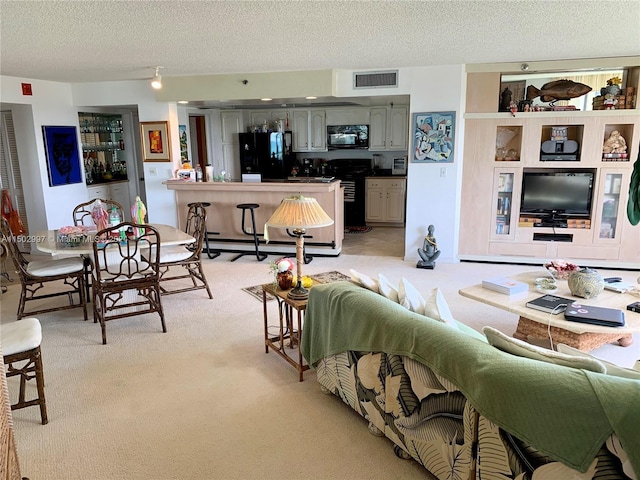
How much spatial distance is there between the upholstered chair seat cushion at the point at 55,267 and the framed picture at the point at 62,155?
115 inches

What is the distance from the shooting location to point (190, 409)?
2.73 meters

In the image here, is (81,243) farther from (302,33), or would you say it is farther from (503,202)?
(503,202)

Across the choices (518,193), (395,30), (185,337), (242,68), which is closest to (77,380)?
(185,337)

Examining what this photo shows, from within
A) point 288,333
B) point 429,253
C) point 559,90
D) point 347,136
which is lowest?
point 288,333

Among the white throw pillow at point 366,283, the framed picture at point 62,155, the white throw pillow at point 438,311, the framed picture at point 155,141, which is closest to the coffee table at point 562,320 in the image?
the white throw pillow at point 438,311

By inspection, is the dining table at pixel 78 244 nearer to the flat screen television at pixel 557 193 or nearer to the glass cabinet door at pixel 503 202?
the glass cabinet door at pixel 503 202

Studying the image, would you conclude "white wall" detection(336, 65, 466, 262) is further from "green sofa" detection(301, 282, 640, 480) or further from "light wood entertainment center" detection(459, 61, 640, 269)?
"green sofa" detection(301, 282, 640, 480)

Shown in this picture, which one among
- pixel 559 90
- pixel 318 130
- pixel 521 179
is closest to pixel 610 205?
pixel 521 179

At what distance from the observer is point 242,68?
217 inches

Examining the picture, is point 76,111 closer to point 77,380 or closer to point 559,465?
point 77,380

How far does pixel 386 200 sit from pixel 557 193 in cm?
313

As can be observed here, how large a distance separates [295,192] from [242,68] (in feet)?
5.41

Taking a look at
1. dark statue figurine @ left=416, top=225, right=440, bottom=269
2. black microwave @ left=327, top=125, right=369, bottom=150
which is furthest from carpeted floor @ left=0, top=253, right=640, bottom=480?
black microwave @ left=327, top=125, right=369, bottom=150

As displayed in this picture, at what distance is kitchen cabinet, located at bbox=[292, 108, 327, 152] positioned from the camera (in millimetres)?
8562
